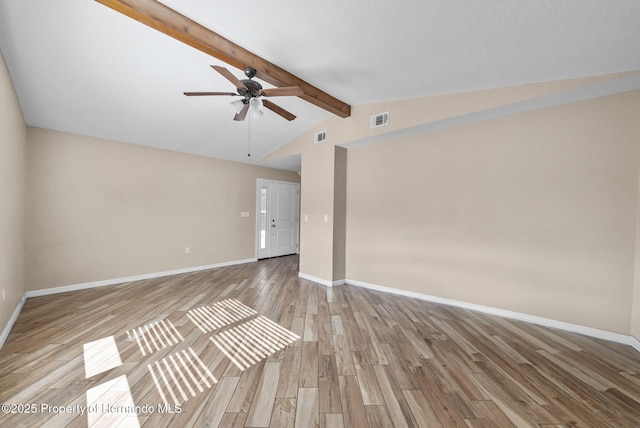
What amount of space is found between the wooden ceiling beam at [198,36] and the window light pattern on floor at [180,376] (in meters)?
2.91

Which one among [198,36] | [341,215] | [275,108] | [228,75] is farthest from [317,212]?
[198,36]

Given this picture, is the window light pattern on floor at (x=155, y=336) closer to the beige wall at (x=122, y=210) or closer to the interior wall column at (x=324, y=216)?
the beige wall at (x=122, y=210)

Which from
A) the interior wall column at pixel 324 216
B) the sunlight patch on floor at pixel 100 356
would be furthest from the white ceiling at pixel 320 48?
the sunlight patch on floor at pixel 100 356

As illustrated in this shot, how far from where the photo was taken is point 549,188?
2.97 m

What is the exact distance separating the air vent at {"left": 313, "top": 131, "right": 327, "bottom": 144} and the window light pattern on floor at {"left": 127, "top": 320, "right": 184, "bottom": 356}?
3743mm

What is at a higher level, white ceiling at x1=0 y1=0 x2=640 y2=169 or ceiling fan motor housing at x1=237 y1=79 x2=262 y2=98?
white ceiling at x1=0 y1=0 x2=640 y2=169

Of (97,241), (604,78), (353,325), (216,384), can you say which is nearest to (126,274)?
(97,241)

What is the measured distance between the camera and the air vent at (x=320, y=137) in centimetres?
475

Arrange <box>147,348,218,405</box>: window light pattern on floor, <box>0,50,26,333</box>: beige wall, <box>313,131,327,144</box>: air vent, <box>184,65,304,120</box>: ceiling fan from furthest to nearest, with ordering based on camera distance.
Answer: <box>313,131,327,144</box>: air vent < <box>184,65,304,120</box>: ceiling fan < <box>0,50,26,333</box>: beige wall < <box>147,348,218,405</box>: window light pattern on floor

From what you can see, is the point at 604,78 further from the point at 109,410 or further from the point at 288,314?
the point at 109,410

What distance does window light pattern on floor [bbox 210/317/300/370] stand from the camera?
2.28 metres

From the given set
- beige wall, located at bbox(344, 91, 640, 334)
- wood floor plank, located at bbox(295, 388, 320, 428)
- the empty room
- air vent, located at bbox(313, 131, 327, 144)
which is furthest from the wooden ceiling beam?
wood floor plank, located at bbox(295, 388, 320, 428)

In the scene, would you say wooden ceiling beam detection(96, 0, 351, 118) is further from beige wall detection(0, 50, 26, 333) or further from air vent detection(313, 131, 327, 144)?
beige wall detection(0, 50, 26, 333)

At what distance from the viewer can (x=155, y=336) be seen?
262 cm
